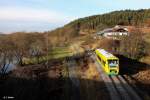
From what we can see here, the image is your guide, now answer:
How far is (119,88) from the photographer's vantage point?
1432 inches

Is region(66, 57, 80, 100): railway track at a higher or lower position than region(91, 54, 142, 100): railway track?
lower

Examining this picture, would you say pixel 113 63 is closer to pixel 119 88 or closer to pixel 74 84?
pixel 74 84

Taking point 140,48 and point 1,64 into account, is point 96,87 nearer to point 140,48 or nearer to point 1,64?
point 1,64

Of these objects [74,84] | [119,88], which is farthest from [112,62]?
[119,88]

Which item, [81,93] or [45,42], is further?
[45,42]

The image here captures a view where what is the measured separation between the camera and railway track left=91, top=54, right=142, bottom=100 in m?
32.3

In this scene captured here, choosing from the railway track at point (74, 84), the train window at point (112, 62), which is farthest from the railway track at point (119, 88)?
the railway track at point (74, 84)

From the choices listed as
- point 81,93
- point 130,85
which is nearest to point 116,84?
point 130,85

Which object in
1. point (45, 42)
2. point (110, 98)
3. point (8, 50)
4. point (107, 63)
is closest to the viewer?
point (110, 98)

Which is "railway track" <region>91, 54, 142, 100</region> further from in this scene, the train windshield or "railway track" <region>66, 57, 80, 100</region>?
"railway track" <region>66, 57, 80, 100</region>

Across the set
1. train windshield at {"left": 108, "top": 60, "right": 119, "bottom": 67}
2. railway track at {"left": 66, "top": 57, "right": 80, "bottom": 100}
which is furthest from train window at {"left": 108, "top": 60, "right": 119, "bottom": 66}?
railway track at {"left": 66, "top": 57, "right": 80, "bottom": 100}

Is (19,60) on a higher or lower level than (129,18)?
lower

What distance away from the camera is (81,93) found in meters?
37.7

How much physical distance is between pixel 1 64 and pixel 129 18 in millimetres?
138484
